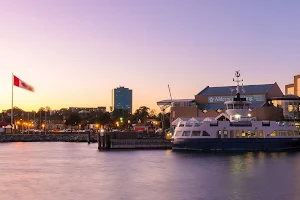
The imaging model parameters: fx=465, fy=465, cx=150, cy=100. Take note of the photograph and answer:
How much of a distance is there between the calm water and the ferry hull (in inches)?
439

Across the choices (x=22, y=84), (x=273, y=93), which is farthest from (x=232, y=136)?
(x=22, y=84)

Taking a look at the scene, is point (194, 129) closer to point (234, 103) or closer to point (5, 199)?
point (234, 103)

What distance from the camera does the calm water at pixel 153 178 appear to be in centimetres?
4544

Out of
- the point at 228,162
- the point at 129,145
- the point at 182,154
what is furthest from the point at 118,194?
the point at 129,145

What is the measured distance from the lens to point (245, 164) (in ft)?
233

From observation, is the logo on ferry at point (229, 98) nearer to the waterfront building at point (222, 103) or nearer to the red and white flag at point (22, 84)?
the waterfront building at point (222, 103)

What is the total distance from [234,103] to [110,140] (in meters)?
29.1

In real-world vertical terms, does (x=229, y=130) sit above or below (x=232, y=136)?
above

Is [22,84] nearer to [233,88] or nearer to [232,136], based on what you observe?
[232,136]

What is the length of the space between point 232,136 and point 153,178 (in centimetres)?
4183

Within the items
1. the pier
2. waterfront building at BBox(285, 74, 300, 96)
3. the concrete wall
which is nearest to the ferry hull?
the pier

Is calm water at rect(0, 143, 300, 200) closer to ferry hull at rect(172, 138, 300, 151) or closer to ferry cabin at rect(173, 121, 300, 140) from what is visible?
ferry hull at rect(172, 138, 300, 151)

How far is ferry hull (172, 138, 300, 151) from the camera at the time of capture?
Answer: 9412 centimetres

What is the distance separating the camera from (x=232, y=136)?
95188 millimetres
